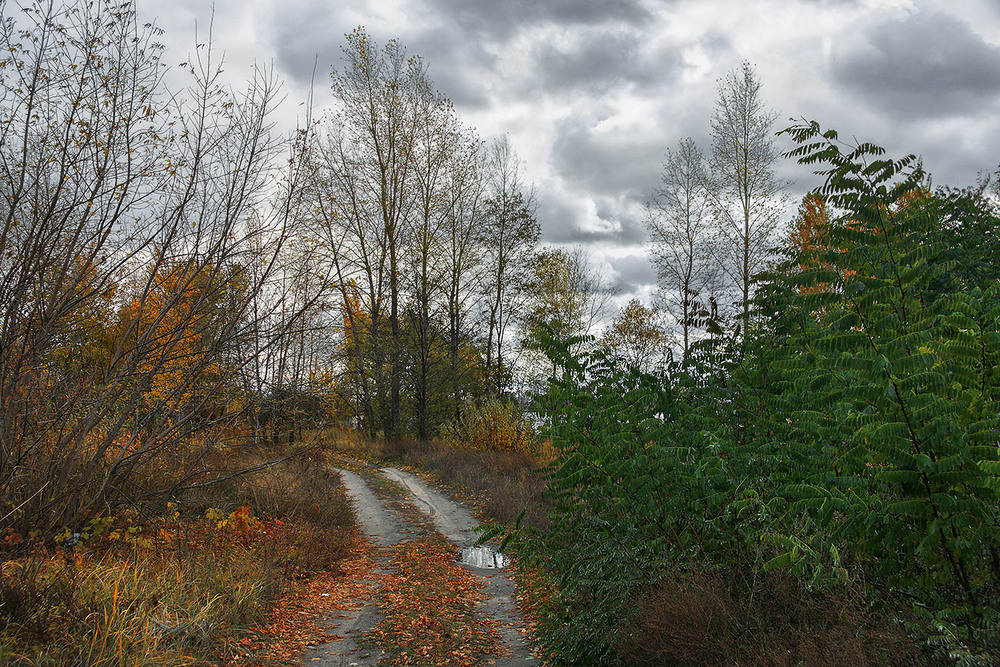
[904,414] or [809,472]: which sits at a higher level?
[904,414]

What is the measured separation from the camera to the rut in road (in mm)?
5757

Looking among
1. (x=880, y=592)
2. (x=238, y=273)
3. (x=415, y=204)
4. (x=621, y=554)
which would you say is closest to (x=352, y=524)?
(x=238, y=273)

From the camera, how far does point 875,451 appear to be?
3365 mm

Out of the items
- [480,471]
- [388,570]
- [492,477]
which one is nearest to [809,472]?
[388,570]

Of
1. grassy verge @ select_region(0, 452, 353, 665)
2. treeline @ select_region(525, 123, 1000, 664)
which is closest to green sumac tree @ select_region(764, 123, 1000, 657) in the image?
treeline @ select_region(525, 123, 1000, 664)

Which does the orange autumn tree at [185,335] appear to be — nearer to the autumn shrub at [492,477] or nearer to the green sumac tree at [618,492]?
the green sumac tree at [618,492]

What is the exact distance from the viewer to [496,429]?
20.1 m

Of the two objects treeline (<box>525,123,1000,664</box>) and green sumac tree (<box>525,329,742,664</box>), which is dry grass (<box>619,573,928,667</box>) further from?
green sumac tree (<box>525,329,742,664</box>)

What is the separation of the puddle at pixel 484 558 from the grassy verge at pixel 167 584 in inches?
71.0

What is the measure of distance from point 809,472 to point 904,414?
3.37 feet

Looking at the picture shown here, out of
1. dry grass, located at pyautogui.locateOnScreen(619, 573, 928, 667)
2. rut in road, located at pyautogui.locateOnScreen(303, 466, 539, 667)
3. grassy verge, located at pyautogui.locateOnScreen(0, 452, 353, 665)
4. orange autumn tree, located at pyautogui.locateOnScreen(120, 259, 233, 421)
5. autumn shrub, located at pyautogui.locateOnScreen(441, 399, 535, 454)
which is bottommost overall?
rut in road, located at pyautogui.locateOnScreen(303, 466, 539, 667)

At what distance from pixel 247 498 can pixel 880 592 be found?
29.0ft

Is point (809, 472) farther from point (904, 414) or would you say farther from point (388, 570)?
point (388, 570)

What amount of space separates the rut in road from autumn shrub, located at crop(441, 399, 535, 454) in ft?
9.93
